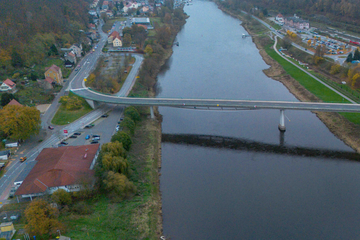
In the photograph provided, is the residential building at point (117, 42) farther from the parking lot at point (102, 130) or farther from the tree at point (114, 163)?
the tree at point (114, 163)

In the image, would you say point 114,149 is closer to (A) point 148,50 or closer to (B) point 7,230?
(B) point 7,230

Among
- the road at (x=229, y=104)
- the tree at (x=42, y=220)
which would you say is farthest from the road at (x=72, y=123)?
the tree at (x=42, y=220)

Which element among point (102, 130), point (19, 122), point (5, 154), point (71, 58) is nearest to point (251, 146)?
point (102, 130)

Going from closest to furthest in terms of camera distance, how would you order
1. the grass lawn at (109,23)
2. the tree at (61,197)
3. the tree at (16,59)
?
the tree at (61,197), the tree at (16,59), the grass lawn at (109,23)

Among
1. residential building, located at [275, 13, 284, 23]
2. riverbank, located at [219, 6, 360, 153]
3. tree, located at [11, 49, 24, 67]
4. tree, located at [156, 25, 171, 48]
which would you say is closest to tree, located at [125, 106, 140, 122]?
riverbank, located at [219, 6, 360, 153]

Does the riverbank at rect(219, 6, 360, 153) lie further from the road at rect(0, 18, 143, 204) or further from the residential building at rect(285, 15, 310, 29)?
the road at rect(0, 18, 143, 204)

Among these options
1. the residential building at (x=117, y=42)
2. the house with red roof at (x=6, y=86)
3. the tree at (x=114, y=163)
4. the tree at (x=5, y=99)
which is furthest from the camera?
the residential building at (x=117, y=42)
